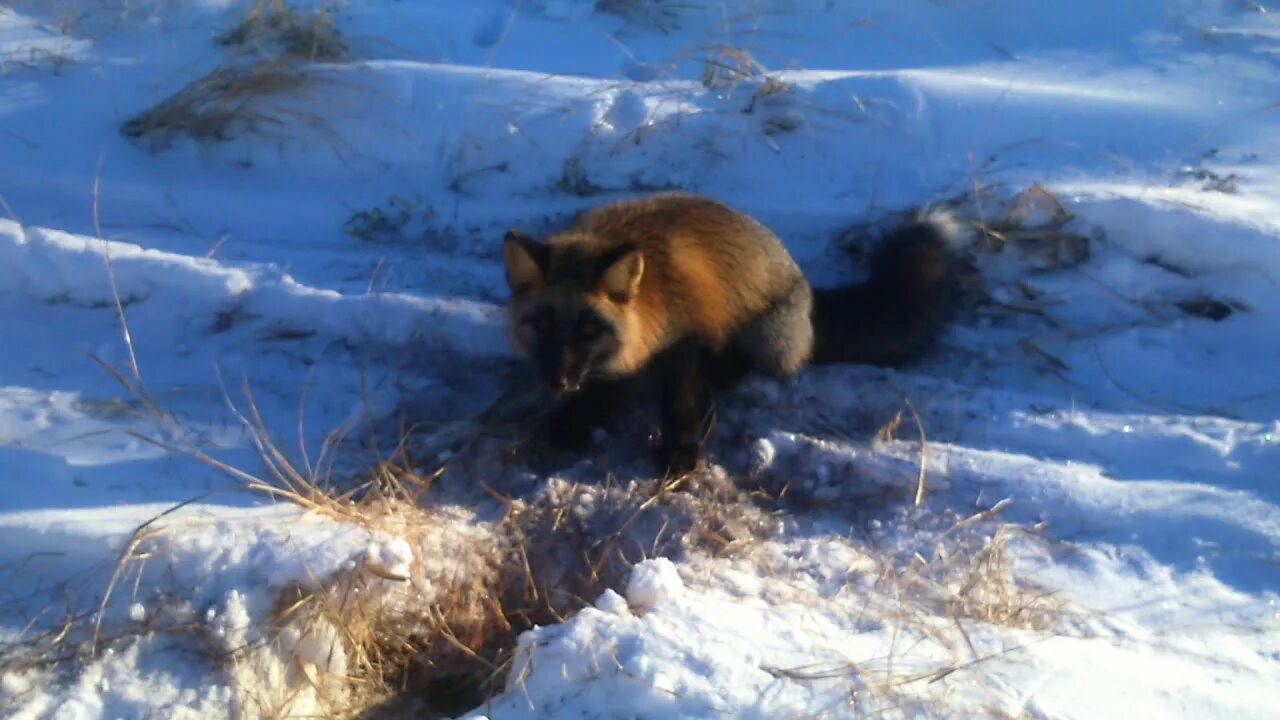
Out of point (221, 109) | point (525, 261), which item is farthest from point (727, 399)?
point (221, 109)

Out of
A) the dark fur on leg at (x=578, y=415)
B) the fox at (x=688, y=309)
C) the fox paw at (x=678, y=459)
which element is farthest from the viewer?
the dark fur on leg at (x=578, y=415)

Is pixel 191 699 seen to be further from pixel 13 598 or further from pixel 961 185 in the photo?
pixel 961 185

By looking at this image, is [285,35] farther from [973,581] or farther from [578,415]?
[973,581]

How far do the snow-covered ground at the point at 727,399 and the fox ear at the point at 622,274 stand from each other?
30.4 inches

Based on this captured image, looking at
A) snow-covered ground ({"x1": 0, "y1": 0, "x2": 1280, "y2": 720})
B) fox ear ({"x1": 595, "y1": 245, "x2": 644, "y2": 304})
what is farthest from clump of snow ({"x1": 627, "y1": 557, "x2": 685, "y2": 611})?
fox ear ({"x1": 595, "y1": 245, "x2": 644, "y2": 304})

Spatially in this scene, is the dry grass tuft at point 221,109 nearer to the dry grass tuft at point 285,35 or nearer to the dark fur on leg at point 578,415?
the dry grass tuft at point 285,35

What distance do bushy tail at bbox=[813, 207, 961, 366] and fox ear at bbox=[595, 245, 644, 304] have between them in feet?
3.65

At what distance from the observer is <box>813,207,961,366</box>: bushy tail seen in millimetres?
4246

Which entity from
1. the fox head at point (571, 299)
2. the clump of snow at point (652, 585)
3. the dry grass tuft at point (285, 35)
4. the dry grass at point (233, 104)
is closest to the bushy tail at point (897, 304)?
the fox head at point (571, 299)

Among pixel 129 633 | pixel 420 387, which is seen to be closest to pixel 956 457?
pixel 420 387

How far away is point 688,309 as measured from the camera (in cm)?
393

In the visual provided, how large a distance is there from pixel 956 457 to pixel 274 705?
262 centimetres

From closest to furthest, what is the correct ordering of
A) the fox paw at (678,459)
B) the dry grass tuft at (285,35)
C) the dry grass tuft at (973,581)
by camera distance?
the dry grass tuft at (973,581) → the fox paw at (678,459) → the dry grass tuft at (285,35)

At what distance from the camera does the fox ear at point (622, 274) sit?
11.3 ft
